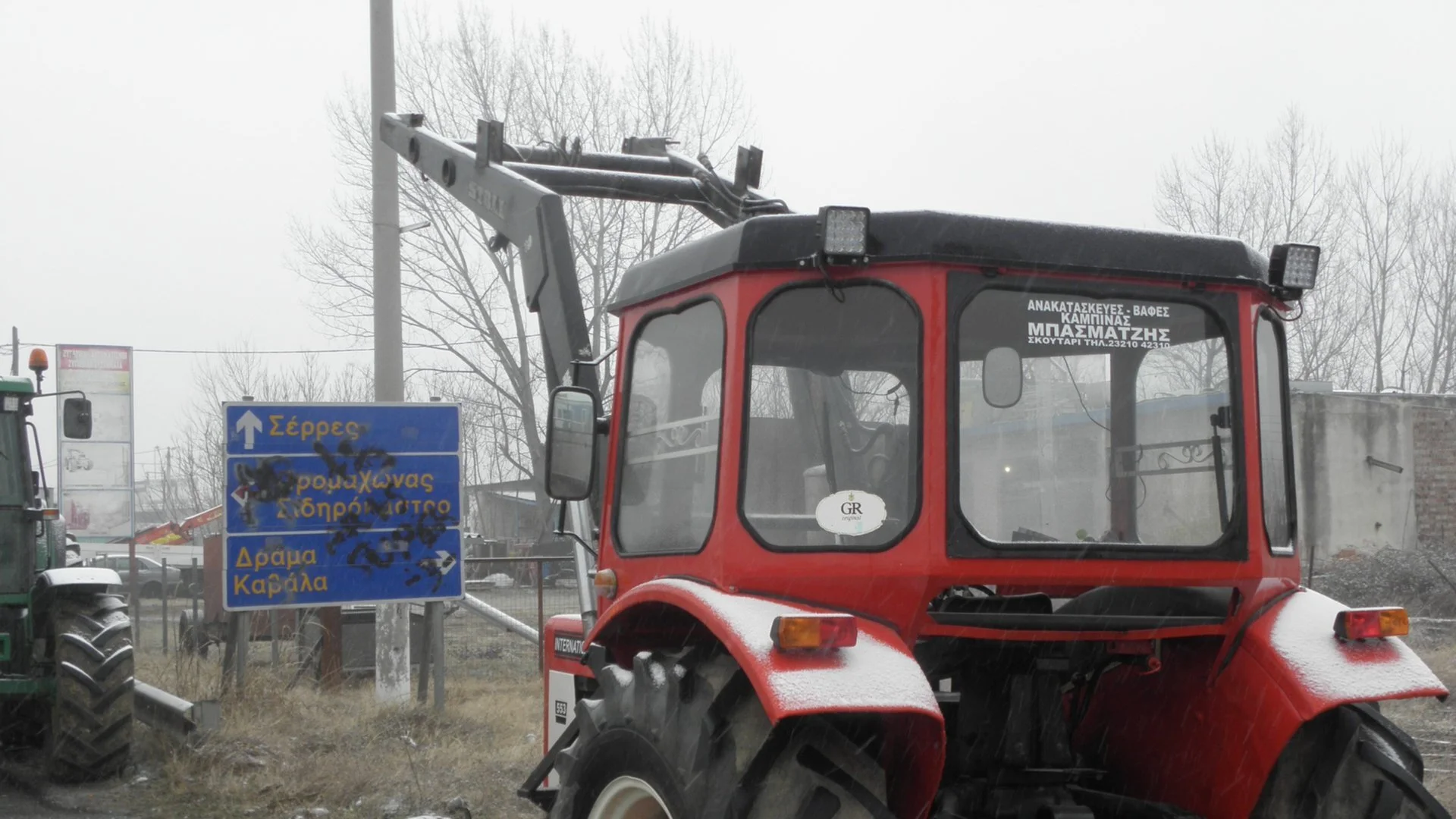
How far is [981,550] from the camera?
3623 mm

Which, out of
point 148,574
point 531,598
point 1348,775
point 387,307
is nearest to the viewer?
point 1348,775

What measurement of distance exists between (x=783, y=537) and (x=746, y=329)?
21.6 inches

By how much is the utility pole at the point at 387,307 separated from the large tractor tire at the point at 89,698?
7.88 feet

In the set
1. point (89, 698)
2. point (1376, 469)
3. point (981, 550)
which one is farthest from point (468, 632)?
point (981, 550)

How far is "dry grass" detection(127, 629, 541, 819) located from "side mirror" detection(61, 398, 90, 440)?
2.14 metres

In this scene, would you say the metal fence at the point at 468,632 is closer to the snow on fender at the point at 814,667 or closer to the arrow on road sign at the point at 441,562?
the arrow on road sign at the point at 441,562

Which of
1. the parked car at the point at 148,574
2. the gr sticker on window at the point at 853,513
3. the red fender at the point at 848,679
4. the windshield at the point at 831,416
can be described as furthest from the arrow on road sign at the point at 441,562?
the parked car at the point at 148,574

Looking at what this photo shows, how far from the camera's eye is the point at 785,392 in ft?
12.8

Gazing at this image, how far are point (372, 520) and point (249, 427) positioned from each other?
108 centimetres

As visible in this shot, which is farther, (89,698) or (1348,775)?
(89,698)

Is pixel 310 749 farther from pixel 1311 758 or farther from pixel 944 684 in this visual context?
pixel 1311 758

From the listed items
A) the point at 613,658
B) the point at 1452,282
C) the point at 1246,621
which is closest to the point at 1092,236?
the point at 1246,621

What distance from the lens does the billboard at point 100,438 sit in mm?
29656

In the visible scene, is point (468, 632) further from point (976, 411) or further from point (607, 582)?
point (976, 411)
